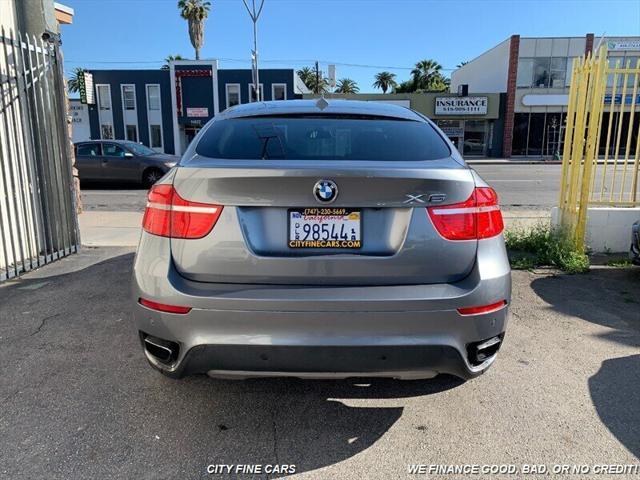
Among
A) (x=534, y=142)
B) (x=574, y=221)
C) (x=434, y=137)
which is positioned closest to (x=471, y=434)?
(x=434, y=137)

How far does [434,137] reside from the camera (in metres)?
2.83

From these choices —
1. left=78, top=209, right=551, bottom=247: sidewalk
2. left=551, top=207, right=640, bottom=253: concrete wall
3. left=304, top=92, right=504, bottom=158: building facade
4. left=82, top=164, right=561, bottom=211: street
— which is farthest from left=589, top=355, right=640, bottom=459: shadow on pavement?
left=304, top=92, right=504, bottom=158: building facade

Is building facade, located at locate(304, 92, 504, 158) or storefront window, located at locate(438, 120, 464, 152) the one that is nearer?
building facade, located at locate(304, 92, 504, 158)

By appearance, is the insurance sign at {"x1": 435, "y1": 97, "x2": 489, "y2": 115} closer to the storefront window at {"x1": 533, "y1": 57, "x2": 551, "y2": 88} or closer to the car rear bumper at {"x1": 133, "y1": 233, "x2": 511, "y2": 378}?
the storefront window at {"x1": 533, "y1": 57, "x2": 551, "y2": 88}

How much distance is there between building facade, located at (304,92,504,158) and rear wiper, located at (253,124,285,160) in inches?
1210

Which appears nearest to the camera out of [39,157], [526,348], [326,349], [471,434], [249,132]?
[326,349]

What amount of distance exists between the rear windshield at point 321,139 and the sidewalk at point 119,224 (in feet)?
14.9

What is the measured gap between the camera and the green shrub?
5.64 m

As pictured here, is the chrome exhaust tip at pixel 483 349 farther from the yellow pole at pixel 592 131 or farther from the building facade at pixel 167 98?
the building facade at pixel 167 98

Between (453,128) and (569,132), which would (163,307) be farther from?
(453,128)

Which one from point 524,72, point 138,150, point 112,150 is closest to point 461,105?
point 524,72

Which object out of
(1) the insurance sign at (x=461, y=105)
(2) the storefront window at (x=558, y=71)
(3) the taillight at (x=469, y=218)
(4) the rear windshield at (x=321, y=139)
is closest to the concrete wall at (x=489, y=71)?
(1) the insurance sign at (x=461, y=105)

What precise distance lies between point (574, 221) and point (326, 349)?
4.94 m

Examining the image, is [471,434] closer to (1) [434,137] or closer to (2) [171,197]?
(1) [434,137]
